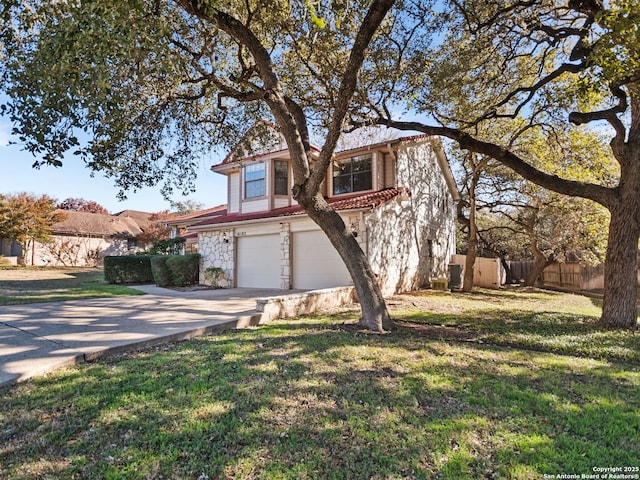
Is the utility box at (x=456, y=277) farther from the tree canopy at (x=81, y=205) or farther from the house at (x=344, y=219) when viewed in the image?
the tree canopy at (x=81, y=205)

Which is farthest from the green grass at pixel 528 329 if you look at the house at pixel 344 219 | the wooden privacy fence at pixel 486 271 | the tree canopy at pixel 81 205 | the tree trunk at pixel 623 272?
the tree canopy at pixel 81 205

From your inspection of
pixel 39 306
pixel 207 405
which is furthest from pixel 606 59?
pixel 39 306

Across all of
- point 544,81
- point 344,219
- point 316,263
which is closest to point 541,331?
point 544,81

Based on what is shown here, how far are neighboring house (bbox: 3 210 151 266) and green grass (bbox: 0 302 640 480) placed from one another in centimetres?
2730

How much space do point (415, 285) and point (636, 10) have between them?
1078 centimetres

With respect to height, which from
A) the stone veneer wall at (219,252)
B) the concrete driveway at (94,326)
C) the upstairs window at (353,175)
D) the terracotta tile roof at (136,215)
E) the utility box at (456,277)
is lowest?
the concrete driveway at (94,326)

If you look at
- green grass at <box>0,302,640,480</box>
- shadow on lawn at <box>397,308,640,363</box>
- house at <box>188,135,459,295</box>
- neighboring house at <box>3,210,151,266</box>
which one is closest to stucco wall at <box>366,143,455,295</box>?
house at <box>188,135,459,295</box>

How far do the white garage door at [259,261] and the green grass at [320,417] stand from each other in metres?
9.02

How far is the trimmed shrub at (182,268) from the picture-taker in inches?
580

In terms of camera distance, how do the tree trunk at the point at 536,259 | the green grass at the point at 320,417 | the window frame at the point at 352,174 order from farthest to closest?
the tree trunk at the point at 536,259 < the window frame at the point at 352,174 < the green grass at the point at 320,417

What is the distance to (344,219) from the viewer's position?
474 inches

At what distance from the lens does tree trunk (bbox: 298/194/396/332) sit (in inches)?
264

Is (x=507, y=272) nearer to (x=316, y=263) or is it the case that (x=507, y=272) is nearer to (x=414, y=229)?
(x=414, y=229)

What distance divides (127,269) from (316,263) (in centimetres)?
924
